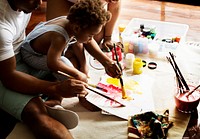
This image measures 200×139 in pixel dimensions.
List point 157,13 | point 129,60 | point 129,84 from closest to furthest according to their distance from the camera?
point 129,84 → point 129,60 → point 157,13

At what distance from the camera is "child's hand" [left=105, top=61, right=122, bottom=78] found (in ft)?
5.57

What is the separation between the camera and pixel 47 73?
1.74 meters

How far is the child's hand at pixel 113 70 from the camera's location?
66.9 inches

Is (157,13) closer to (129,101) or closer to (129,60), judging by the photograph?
(129,60)

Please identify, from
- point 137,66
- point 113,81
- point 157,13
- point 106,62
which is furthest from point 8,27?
point 157,13

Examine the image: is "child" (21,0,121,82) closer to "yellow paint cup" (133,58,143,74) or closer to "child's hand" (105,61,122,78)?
"child's hand" (105,61,122,78)

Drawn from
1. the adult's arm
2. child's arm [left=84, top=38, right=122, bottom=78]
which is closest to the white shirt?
the adult's arm

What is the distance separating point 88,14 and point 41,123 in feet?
1.77

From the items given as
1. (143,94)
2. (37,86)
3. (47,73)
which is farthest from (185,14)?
(37,86)

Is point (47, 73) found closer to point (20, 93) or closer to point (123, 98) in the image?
point (20, 93)

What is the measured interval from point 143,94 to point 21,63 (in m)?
0.66

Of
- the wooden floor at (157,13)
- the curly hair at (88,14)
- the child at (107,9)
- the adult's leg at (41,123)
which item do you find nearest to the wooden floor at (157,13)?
the wooden floor at (157,13)

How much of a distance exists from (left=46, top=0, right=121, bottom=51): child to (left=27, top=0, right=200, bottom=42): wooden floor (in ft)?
1.52

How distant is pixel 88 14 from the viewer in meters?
1.49
